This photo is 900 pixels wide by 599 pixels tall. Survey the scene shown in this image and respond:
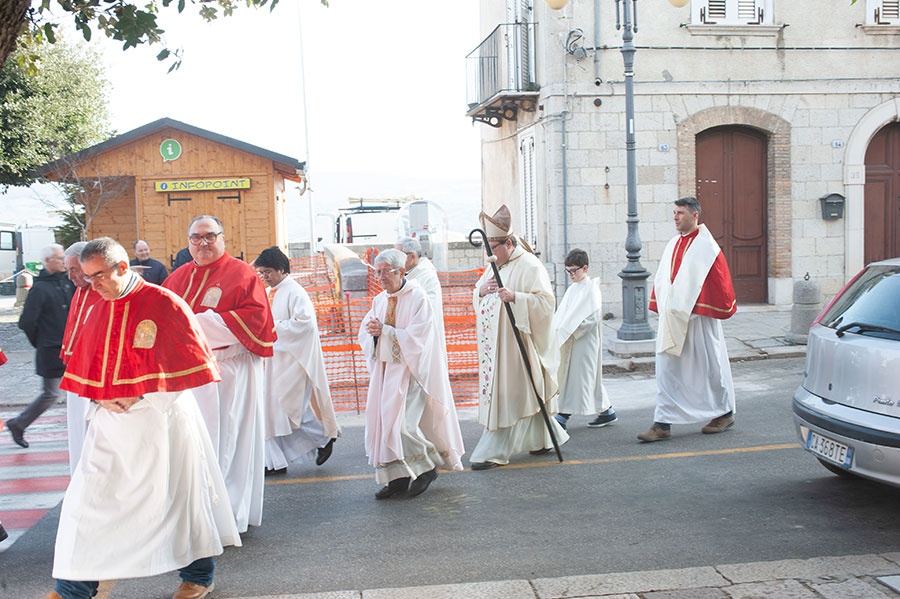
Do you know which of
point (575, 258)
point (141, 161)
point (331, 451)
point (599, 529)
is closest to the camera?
point (599, 529)

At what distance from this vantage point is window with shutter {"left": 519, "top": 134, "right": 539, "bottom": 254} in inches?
709

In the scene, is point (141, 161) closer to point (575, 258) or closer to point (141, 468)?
point (575, 258)

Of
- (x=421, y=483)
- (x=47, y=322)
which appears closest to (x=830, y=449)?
(x=421, y=483)

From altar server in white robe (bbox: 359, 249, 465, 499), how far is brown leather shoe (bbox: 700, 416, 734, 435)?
104 inches

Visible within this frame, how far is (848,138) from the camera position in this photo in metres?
16.4

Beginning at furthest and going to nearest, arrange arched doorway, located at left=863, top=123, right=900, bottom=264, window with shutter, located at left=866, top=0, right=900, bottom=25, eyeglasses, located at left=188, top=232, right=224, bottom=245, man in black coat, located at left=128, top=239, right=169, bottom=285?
arched doorway, located at left=863, top=123, right=900, bottom=264 < window with shutter, located at left=866, top=0, right=900, bottom=25 < man in black coat, located at left=128, top=239, right=169, bottom=285 < eyeglasses, located at left=188, top=232, right=224, bottom=245

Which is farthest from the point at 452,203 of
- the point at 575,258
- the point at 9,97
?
the point at 575,258

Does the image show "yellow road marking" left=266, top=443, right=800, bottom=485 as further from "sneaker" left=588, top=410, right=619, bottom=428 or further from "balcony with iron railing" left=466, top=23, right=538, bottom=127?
"balcony with iron railing" left=466, top=23, right=538, bottom=127

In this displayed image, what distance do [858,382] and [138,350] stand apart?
4.02 meters

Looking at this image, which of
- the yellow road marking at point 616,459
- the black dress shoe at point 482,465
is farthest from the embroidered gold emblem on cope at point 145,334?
the black dress shoe at point 482,465

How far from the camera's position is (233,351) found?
5.75m

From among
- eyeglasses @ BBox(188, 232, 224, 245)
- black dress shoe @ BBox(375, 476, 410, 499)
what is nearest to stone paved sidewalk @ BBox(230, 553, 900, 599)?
black dress shoe @ BBox(375, 476, 410, 499)

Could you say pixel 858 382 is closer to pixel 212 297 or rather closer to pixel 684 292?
pixel 684 292

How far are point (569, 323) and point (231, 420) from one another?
390 centimetres
